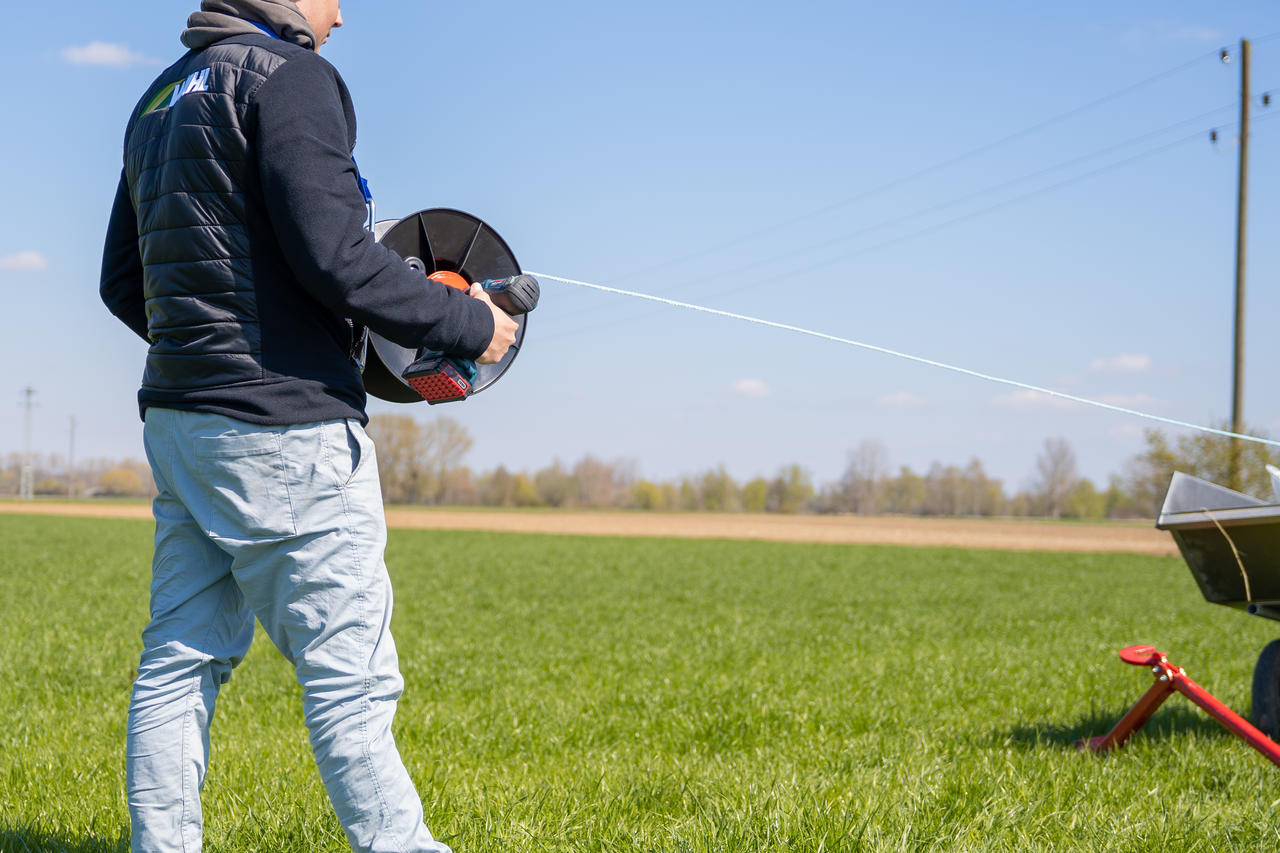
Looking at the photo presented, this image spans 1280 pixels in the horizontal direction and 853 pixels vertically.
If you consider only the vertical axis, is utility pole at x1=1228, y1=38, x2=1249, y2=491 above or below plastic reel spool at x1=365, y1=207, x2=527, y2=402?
above

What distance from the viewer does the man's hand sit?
2.48m

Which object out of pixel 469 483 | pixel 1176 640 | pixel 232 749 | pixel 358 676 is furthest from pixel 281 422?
pixel 469 483

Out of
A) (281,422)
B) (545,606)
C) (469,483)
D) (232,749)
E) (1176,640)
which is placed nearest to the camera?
(281,422)

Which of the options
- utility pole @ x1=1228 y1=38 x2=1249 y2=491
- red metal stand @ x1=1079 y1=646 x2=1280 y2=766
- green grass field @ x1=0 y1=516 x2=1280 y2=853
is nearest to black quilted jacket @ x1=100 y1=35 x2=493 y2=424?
green grass field @ x1=0 y1=516 x2=1280 y2=853

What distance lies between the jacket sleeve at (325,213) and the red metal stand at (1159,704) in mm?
3340

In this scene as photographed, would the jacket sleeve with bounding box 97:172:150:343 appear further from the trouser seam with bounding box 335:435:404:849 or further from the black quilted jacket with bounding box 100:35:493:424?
the trouser seam with bounding box 335:435:404:849

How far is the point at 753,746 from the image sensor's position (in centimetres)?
507

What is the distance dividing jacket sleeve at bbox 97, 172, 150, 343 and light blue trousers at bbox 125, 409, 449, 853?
52 centimetres

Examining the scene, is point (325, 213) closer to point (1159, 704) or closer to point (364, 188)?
point (364, 188)

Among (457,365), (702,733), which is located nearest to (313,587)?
(457,365)

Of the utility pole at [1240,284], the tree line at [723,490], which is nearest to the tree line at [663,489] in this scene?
the tree line at [723,490]

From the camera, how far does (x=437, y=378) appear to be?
2467mm

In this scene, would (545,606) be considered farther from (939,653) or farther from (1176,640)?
(1176,640)

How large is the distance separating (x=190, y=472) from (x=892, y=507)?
370 feet
